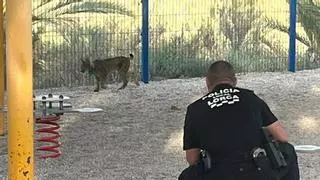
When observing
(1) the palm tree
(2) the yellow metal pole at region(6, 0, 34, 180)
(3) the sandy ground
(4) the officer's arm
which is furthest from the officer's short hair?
(1) the palm tree

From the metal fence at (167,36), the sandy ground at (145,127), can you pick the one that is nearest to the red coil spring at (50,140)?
the sandy ground at (145,127)

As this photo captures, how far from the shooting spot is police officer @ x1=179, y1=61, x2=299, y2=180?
5.11 metres

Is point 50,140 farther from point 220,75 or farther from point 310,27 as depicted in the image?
point 310,27

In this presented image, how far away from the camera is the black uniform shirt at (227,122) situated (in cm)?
511

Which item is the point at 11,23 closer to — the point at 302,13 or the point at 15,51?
the point at 15,51

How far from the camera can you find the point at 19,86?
5562 millimetres

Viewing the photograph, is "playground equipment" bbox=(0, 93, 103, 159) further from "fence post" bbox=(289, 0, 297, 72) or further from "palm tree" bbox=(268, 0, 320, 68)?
"palm tree" bbox=(268, 0, 320, 68)

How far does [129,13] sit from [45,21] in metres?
1.78

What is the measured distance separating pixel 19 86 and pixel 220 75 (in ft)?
4.55

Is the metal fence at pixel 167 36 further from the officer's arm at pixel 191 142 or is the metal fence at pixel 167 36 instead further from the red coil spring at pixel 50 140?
the officer's arm at pixel 191 142

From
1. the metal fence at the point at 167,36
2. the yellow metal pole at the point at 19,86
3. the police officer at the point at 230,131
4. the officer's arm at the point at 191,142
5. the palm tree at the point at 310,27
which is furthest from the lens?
the palm tree at the point at 310,27

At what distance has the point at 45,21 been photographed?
15.6m

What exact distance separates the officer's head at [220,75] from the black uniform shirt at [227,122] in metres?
0.08

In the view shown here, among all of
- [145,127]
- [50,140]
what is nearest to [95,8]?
[145,127]
